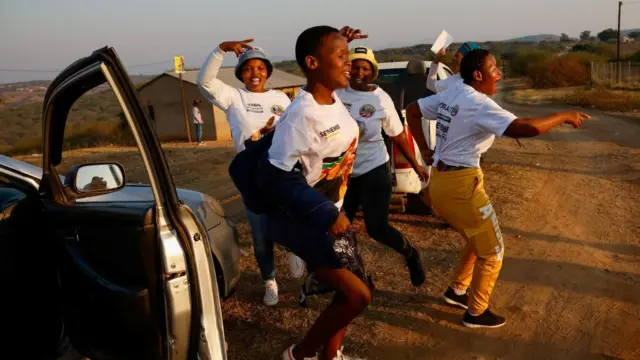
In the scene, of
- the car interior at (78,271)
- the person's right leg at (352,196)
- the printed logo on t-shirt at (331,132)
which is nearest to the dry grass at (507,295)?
the person's right leg at (352,196)

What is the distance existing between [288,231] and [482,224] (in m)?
1.44

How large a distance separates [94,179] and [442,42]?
4.25 m

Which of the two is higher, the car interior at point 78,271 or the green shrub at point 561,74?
the car interior at point 78,271

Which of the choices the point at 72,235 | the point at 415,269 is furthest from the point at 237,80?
the point at 72,235

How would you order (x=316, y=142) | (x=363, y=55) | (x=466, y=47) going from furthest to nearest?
(x=466, y=47) < (x=363, y=55) < (x=316, y=142)

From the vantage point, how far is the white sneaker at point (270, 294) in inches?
163

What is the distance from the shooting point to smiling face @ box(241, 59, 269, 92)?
4055 mm

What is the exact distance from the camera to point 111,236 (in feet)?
7.34

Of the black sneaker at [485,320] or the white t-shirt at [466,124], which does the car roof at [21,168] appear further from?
the black sneaker at [485,320]

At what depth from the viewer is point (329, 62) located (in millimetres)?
2725

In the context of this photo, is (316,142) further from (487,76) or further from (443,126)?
(487,76)

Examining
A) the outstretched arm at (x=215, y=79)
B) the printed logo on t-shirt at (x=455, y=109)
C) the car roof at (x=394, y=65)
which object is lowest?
the printed logo on t-shirt at (x=455, y=109)

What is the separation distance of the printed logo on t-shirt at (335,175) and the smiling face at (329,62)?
13.5 inches

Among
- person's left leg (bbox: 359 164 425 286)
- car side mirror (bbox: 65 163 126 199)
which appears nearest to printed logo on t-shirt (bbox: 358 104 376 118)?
person's left leg (bbox: 359 164 425 286)
